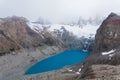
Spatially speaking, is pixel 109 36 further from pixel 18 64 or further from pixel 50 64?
pixel 18 64

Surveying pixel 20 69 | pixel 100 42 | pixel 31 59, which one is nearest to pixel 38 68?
pixel 20 69

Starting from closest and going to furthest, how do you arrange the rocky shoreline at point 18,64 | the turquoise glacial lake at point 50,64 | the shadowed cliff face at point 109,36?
the shadowed cliff face at point 109,36, the rocky shoreline at point 18,64, the turquoise glacial lake at point 50,64

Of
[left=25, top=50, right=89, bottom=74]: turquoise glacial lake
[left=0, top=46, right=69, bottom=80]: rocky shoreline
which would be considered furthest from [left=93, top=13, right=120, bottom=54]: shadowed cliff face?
[left=25, top=50, right=89, bottom=74]: turquoise glacial lake

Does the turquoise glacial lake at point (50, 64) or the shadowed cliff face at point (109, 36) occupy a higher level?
the shadowed cliff face at point (109, 36)

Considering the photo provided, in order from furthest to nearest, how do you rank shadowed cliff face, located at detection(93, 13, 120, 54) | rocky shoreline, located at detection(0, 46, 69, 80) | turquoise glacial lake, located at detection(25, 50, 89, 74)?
1. turquoise glacial lake, located at detection(25, 50, 89, 74)
2. rocky shoreline, located at detection(0, 46, 69, 80)
3. shadowed cliff face, located at detection(93, 13, 120, 54)

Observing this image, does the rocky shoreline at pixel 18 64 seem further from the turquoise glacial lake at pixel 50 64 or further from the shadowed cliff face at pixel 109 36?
the shadowed cliff face at pixel 109 36

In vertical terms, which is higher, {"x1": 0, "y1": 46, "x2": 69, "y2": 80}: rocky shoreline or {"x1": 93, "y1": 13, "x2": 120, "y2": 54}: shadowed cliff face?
{"x1": 93, "y1": 13, "x2": 120, "y2": 54}: shadowed cliff face

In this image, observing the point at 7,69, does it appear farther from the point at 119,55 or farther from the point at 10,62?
the point at 119,55

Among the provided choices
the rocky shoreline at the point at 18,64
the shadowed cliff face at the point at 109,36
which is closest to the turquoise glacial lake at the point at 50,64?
the rocky shoreline at the point at 18,64

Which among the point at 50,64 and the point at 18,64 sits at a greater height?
the point at 18,64

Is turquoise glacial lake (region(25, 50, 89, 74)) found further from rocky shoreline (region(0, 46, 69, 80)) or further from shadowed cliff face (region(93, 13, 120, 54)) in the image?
shadowed cliff face (region(93, 13, 120, 54))

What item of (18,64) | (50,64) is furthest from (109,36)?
(18,64)
